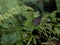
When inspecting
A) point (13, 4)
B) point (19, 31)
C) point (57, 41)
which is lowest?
point (57, 41)

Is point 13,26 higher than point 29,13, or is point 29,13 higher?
point 29,13

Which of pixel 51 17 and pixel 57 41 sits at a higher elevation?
pixel 51 17

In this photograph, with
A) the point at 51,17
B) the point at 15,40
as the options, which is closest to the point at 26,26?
the point at 15,40

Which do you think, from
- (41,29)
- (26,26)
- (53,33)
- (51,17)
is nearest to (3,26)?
(26,26)

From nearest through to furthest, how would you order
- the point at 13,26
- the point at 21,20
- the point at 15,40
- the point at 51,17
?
1. the point at 15,40
2. the point at 13,26
3. the point at 21,20
4. the point at 51,17

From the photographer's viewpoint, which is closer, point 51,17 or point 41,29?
point 41,29

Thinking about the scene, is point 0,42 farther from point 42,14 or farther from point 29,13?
point 42,14

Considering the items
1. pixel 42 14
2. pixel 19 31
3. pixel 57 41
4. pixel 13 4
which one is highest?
pixel 13 4

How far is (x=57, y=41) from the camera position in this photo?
1.69 meters

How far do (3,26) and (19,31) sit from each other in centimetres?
15

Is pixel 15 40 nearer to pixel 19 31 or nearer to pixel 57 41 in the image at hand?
pixel 19 31

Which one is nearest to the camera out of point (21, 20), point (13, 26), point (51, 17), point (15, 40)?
point (15, 40)

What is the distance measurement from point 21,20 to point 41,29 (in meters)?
0.27

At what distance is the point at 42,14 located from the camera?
6.81 ft
